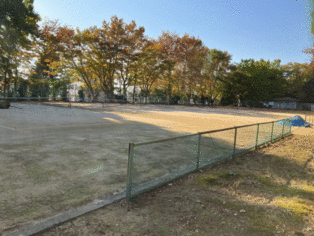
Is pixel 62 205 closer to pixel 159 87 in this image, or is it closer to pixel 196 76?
pixel 196 76

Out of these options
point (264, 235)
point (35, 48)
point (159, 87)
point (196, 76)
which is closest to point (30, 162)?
point (264, 235)

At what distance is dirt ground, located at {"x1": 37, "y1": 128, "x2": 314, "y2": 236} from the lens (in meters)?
3.29

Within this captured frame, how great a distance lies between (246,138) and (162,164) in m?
4.20

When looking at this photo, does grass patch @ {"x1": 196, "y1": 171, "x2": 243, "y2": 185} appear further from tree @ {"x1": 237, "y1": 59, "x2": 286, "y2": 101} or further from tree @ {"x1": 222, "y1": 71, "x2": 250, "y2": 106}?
tree @ {"x1": 237, "y1": 59, "x2": 286, "y2": 101}

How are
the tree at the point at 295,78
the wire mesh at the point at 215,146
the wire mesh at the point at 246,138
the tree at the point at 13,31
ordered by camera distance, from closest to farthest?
the wire mesh at the point at 215,146 < the wire mesh at the point at 246,138 < the tree at the point at 13,31 < the tree at the point at 295,78

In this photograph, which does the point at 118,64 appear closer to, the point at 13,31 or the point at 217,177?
the point at 13,31

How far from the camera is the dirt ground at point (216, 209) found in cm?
329

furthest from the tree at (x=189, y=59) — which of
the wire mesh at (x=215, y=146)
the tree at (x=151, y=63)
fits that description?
the wire mesh at (x=215, y=146)

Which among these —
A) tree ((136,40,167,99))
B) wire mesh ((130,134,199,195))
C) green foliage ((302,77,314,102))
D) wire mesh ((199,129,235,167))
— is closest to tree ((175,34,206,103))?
tree ((136,40,167,99))

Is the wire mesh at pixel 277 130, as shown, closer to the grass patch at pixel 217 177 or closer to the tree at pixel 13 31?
the grass patch at pixel 217 177

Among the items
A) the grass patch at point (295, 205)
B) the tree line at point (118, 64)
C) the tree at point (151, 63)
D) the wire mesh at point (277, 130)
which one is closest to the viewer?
the grass patch at point (295, 205)

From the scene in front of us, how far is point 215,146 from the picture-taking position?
6.83 metres

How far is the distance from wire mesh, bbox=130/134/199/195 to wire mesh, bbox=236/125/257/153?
2.59 metres

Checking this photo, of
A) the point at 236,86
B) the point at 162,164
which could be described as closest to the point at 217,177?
the point at 162,164
